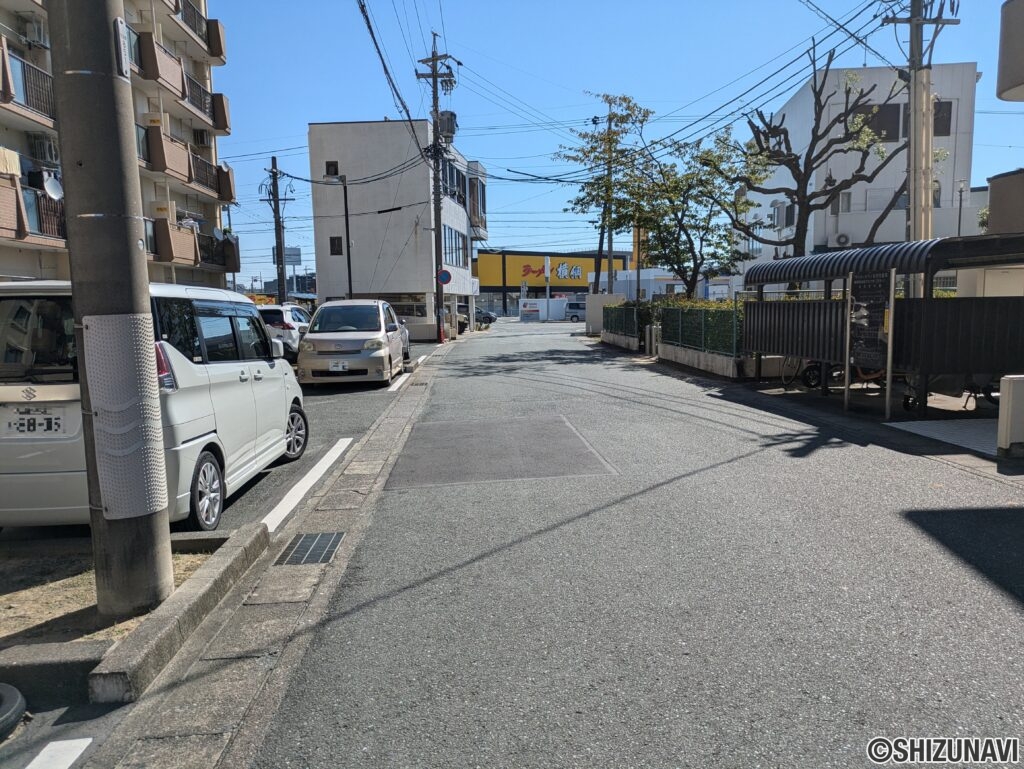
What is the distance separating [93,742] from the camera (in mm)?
2904

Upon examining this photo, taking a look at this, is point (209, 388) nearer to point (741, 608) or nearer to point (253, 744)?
point (253, 744)

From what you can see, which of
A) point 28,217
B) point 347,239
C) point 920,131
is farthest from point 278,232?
point 920,131

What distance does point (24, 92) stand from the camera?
52.9ft

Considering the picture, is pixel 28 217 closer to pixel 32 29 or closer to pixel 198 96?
pixel 32 29

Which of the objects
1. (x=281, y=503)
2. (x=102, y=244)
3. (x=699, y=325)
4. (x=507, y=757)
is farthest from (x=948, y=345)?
(x=102, y=244)

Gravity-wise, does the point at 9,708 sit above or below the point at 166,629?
below

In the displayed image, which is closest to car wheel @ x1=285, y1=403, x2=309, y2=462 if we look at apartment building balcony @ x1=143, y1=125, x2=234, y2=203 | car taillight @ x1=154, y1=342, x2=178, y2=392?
car taillight @ x1=154, y1=342, x2=178, y2=392

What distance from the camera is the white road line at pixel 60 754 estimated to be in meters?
2.76

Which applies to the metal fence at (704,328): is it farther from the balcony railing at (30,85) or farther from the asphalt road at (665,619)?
the balcony railing at (30,85)

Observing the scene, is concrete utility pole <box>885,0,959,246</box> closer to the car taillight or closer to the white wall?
the car taillight

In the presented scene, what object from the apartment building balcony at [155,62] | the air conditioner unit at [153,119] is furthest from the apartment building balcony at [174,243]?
the apartment building balcony at [155,62]

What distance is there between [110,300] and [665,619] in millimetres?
3272

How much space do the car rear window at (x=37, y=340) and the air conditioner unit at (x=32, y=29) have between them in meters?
16.8

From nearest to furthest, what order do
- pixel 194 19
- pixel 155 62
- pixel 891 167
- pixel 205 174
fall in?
1. pixel 155 62
2. pixel 194 19
3. pixel 205 174
4. pixel 891 167
